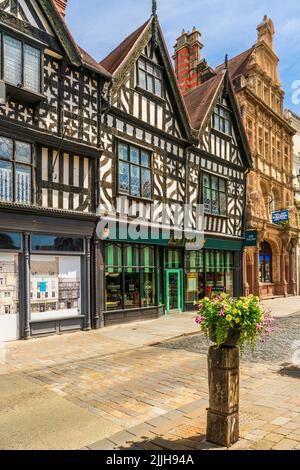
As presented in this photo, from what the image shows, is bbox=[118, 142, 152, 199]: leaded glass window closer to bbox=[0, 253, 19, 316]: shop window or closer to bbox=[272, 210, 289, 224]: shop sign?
bbox=[0, 253, 19, 316]: shop window

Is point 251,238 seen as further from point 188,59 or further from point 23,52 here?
point 23,52

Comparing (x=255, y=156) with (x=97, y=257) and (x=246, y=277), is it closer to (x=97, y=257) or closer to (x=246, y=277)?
(x=246, y=277)

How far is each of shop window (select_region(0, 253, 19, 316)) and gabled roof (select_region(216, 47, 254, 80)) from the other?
19.6 metres

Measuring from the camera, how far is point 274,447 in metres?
3.89

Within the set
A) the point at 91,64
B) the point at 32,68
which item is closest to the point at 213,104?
the point at 91,64

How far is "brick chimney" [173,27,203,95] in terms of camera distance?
2548 centimetres

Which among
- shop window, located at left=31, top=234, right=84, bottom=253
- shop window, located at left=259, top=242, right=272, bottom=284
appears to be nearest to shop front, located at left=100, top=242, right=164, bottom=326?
shop window, located at left=31, top=234, right=84, bottom=253

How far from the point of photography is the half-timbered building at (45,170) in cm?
1052

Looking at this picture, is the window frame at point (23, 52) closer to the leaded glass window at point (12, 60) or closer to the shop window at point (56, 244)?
the leaded glass window at point (12, 60)

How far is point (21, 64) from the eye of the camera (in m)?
10.7

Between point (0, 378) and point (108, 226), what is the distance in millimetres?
6865

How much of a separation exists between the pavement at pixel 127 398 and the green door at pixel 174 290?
6413 mm

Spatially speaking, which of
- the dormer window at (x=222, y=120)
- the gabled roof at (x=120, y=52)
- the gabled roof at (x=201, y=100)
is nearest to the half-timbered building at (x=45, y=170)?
the gabled roof at (x=120, y=52)

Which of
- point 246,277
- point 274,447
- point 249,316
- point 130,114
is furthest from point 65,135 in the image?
point 246,277
